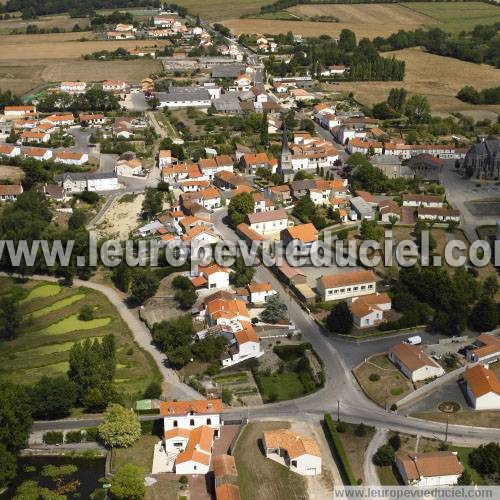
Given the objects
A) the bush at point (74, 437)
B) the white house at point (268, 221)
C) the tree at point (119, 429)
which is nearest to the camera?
the tree at point (119, 429)

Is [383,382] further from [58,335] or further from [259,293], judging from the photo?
[58,335]

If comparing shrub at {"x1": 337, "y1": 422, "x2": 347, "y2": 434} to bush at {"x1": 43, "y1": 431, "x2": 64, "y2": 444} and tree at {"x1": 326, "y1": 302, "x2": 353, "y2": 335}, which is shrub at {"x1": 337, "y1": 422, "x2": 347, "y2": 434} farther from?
bush at {"x1": 43, "y1": 431, "x2": 64, "y2": 444}

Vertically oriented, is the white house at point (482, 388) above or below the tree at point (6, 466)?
above

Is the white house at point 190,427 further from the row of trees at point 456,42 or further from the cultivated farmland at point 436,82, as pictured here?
the row of trees at point 456,42

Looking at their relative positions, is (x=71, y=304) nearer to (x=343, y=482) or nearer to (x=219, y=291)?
(x=219, y=291)

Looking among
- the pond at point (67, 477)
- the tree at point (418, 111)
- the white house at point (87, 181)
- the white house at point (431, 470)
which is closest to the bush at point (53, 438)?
the pond at point (67, 477)

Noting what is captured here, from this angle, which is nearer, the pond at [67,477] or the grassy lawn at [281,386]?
the pond at [67,477]
